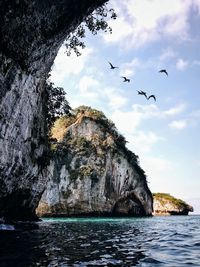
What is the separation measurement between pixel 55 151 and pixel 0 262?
60.1 m

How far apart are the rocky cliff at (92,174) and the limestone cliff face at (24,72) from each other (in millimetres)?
39062

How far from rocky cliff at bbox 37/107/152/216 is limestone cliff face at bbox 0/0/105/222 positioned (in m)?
39.1

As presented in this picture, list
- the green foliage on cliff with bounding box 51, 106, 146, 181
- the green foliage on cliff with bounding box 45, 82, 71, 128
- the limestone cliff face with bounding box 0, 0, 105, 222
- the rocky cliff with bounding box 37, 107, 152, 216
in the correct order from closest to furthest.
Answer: the limestone cliff face with bounding box 0, 0, 105, 222 < the green foliage on cliff with bounding box 45, 82, 71, 128 < the rocky cliff with bounding box 37, 107, 152, 216 < the green foliage on cliff with bounding box 51, 106, 146, 181

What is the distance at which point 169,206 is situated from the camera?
91.3 metres

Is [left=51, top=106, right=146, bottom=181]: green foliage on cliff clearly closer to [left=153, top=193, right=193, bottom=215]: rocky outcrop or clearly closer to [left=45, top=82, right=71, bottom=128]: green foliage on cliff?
[left=153, top=193, right=193, bottom=215]: rocky outcrop

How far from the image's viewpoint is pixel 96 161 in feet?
224

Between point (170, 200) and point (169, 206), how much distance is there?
191 cm

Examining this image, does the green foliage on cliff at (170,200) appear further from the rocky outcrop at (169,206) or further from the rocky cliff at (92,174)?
the rocky cliff at (92,174)

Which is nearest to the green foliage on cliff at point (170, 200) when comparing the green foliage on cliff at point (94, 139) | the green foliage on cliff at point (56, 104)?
the green foliage on cliff at point (94, 139)

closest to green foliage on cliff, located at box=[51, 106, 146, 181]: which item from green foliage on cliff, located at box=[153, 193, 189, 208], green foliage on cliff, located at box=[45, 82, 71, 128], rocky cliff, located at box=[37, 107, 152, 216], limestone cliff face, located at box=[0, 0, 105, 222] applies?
rocky cliff, located at box=[37, 107, 152, 216]

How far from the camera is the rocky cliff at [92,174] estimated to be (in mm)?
64062

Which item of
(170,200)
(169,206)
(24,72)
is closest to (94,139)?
(169,206)

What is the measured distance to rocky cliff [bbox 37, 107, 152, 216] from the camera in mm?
64062

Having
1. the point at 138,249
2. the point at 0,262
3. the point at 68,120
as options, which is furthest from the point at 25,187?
the point at 68,120
